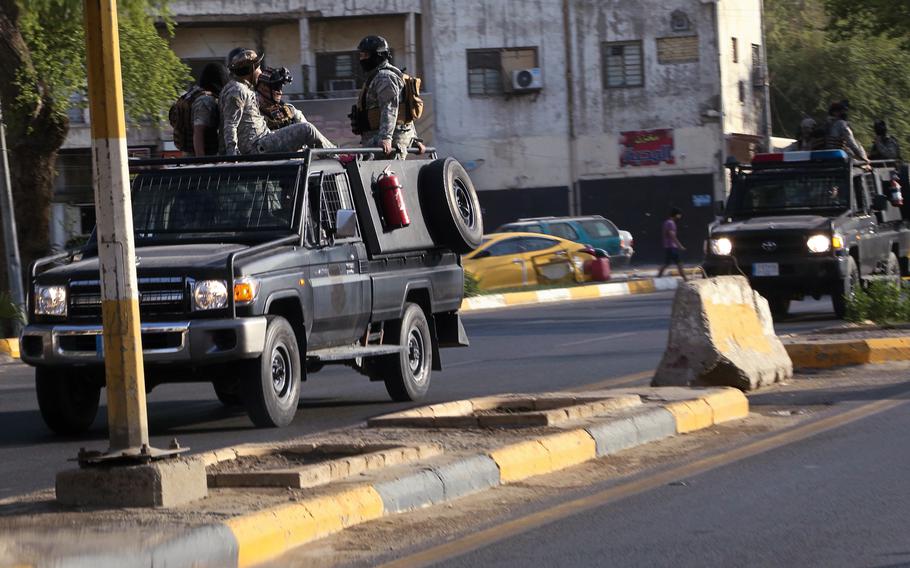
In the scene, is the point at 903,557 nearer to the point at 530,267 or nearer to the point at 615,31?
the point at 530,267

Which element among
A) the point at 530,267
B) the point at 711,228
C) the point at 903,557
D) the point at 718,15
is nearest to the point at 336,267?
the point at 903,557

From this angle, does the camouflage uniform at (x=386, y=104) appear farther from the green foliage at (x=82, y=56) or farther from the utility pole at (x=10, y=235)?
the utility pole at (x=10, y=235)

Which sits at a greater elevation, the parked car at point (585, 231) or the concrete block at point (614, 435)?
the parked car at point (585, 231)

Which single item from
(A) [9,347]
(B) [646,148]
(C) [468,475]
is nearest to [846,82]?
(B) [646,148]

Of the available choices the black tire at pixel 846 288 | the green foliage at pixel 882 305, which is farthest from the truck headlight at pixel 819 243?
the green foliage at pixel 882 305

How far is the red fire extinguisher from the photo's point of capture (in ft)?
39.9

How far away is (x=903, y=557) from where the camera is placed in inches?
239

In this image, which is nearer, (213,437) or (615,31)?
(213,437)

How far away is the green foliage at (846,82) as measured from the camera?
172 feet

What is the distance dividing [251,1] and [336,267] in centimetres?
3365

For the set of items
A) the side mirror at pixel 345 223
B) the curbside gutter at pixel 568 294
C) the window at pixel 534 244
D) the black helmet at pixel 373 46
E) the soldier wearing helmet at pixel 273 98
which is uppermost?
the black helmet at pixel 373 46

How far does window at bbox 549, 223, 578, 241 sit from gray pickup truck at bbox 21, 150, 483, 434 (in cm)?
2260

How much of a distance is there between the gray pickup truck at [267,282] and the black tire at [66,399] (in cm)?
1

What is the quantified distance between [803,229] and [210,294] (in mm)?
11675
